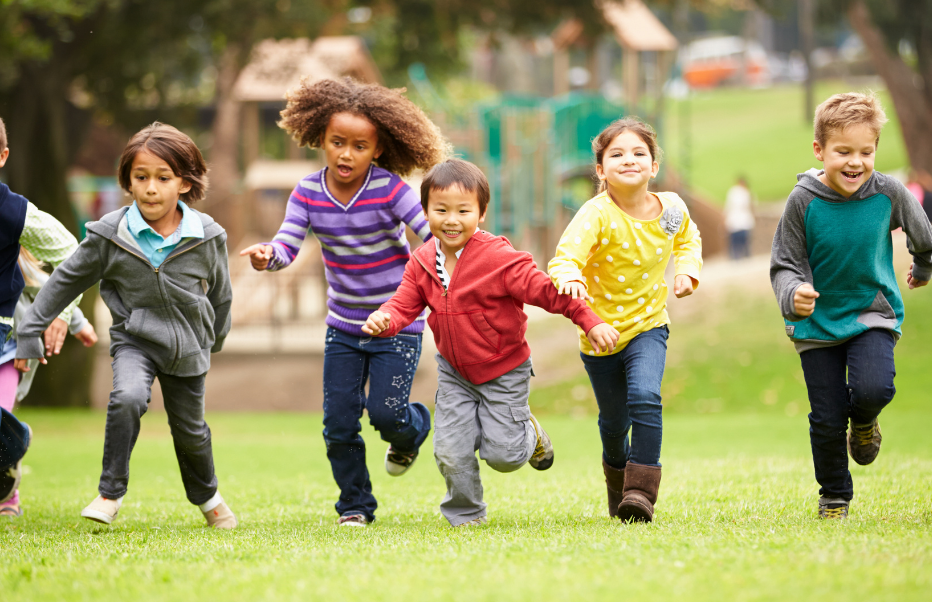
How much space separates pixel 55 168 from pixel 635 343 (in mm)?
12627

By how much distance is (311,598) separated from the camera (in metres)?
3.02

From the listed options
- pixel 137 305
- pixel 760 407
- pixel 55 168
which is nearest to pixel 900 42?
pixel 760 407

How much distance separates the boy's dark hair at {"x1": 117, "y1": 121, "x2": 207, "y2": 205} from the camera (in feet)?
15.6

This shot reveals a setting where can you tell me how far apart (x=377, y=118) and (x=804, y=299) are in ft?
7.68

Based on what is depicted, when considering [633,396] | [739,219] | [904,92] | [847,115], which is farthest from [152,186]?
[904,92]

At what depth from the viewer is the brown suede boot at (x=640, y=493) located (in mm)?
4465

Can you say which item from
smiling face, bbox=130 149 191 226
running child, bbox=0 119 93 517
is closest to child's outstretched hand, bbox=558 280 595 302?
smiling face, bbox=130 149 191 226

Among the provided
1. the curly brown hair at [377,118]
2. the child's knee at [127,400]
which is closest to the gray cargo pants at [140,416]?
the child's knee at [127,400]

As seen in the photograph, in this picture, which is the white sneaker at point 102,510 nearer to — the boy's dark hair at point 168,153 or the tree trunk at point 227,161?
the boy's dark hair at point 168,153

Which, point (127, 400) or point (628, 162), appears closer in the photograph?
point (127, 400)

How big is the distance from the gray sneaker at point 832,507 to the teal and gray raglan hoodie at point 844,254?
0.72 metres

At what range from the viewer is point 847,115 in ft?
14.9

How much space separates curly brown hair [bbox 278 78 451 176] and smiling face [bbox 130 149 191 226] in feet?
3.01

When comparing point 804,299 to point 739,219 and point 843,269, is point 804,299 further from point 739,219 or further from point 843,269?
point 739,219
